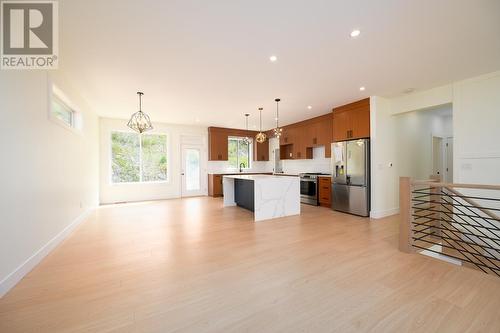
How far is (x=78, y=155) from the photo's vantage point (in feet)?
13.9

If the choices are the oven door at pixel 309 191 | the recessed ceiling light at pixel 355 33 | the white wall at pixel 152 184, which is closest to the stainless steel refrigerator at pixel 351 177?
the oven door at pixel 309 191

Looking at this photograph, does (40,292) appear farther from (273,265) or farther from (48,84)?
(48,84)

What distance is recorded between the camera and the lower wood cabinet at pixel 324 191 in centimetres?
579

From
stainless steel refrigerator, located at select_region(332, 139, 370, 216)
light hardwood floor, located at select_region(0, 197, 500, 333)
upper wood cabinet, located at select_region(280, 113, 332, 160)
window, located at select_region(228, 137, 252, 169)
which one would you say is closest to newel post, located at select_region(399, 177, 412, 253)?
light hardwood floor, located at select_region(0, 197, 500, 333)

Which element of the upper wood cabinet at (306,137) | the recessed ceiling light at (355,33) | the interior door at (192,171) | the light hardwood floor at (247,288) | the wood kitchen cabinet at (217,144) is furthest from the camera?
the wood kitchen cabinet at (217,144)

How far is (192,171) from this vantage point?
7.94 meters

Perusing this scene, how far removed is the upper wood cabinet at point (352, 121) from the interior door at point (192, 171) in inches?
199

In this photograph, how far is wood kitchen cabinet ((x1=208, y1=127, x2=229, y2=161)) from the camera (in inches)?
313

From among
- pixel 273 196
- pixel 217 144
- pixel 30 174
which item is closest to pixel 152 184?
pixel 217 144

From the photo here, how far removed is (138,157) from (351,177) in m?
6.70

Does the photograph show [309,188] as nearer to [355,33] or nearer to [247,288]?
[355,33]

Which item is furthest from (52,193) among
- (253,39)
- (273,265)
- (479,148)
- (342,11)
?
(479,148)

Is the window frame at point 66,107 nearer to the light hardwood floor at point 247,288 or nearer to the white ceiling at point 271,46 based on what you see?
the white ceiling at point 271,46

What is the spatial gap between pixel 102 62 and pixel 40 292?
9.69 ft
